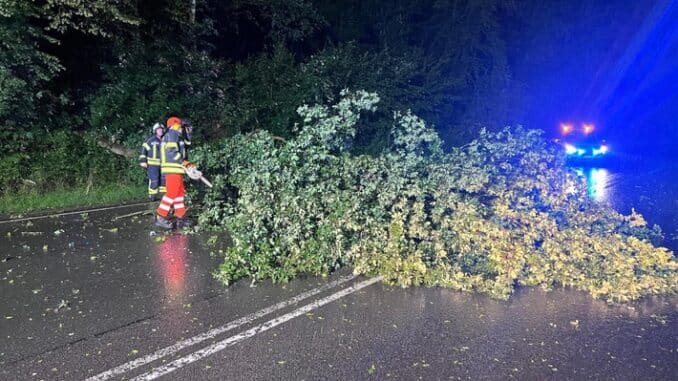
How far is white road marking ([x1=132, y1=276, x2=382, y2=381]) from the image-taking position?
12.7 ft

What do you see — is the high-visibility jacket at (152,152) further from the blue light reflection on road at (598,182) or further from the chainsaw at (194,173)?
the blue light reflection on road at (598,182)

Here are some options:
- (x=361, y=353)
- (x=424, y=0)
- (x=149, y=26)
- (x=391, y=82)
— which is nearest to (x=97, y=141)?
(x=149, y=26)

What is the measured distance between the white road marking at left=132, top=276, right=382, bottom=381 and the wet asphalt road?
2 cm

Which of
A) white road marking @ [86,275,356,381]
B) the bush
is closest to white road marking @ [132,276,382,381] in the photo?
white road marking @ [86,275,356,381]

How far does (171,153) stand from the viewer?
26.8 feet

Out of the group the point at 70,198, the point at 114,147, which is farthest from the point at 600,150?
the point at 70,198

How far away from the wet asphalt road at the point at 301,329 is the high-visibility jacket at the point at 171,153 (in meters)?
2.01

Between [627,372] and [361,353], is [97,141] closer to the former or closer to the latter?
[361,353]

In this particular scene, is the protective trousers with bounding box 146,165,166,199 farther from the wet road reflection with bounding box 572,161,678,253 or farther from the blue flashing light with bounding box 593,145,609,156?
the blue flashing light with bounding box 593,145,609,156

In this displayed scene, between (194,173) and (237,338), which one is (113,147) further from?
(237,338)

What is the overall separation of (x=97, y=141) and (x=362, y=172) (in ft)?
25.1

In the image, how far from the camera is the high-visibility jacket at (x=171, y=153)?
26.7 ft

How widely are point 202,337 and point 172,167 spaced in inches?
169

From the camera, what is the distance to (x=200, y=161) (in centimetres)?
845
